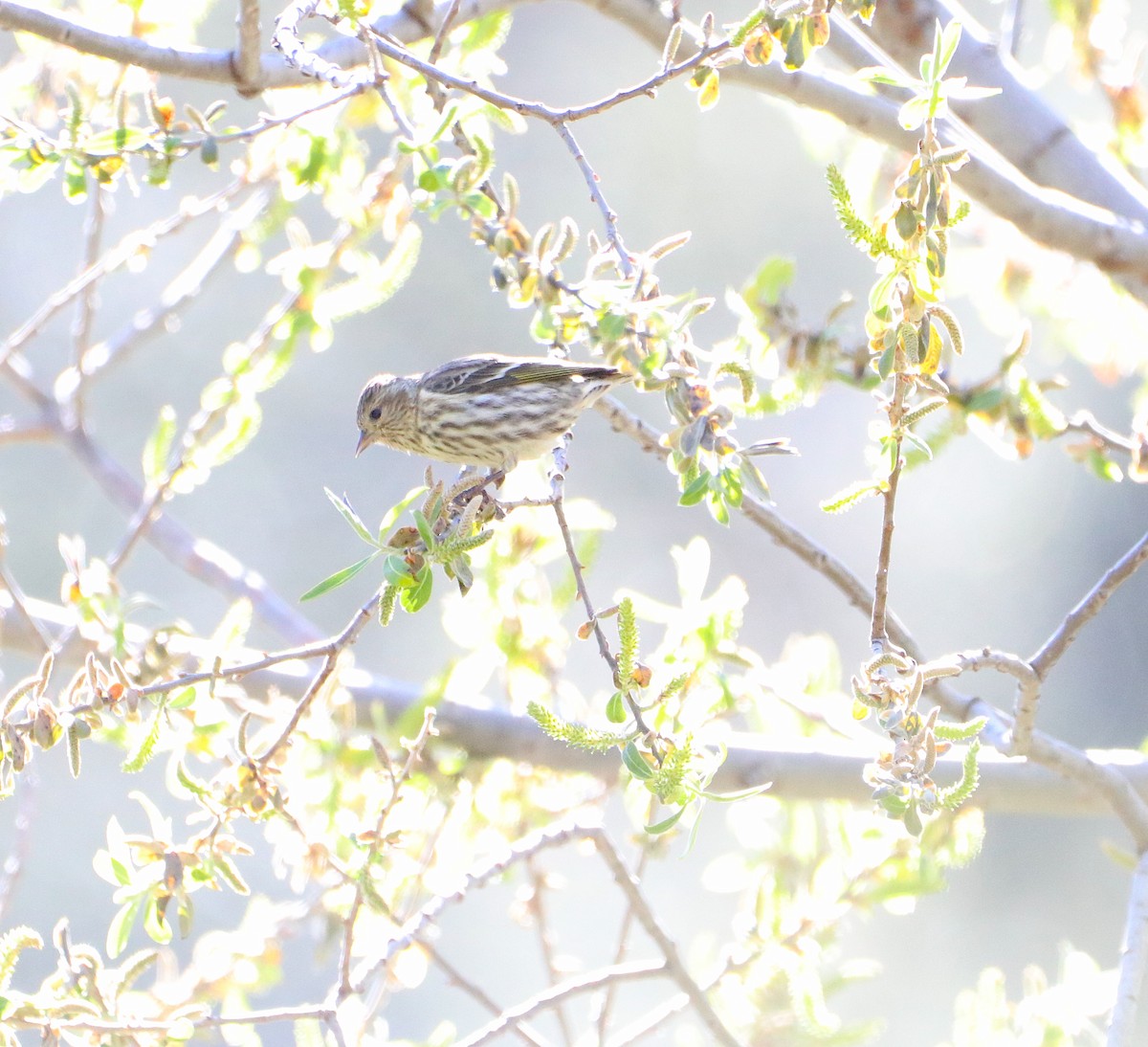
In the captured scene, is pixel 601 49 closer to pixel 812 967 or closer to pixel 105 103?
pixel 105 103

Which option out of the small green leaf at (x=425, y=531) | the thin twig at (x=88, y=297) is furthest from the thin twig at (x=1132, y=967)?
the thin twig at (x=88, y=297)

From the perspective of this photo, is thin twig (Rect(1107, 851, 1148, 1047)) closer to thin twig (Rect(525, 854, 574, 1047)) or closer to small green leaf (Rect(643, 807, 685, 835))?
small green leaf (Rect(643, 807, 685, 835))

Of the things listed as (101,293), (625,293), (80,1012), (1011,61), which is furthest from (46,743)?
(101,293)

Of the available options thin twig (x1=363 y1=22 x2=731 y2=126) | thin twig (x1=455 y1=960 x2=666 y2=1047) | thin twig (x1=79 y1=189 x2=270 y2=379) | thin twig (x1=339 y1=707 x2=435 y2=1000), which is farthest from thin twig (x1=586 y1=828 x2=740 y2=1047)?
thin twig (x1=79 y1=189 x2=270 y2=379)

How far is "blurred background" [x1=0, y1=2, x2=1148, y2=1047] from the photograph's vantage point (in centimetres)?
593

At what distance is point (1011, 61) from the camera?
2.51 meters

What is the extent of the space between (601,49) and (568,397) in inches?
212

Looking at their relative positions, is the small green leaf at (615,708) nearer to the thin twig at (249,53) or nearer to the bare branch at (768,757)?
the bare branch at (768,757)

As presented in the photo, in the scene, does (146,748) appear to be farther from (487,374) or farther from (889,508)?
(487,374)

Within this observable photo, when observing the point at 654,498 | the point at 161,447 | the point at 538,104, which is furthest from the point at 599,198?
the point at 654,498

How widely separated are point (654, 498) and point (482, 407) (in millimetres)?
3360

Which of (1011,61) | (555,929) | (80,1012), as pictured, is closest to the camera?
(80,1012)

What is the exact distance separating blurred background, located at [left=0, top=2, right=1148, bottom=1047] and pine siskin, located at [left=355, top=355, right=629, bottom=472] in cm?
255

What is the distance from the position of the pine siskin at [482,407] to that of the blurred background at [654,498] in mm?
2554
